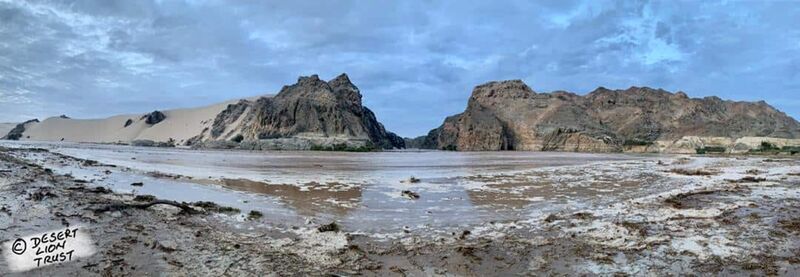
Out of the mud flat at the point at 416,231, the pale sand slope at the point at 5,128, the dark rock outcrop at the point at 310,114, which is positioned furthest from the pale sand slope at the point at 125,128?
the mud flat at the point at 416,231

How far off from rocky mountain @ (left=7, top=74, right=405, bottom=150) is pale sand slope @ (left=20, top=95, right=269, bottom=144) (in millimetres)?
286

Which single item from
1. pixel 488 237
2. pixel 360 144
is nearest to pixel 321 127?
pixel 360 144

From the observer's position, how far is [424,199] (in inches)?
420

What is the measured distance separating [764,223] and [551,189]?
19.5ft

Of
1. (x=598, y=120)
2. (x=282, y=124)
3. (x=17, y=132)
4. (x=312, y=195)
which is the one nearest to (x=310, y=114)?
(x=282, y=124)

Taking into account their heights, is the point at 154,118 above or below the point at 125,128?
above

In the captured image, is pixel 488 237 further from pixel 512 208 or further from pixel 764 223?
pixel 764 223

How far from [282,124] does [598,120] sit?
298 feet

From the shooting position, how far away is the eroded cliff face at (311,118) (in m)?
91.4

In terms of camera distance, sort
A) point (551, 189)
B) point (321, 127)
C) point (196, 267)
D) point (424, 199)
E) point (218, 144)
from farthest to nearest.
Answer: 1. point (321, 127)
2. point (218, 144)
3. point (551, 189)
4. point (424, 199)
5. point (196, 267)

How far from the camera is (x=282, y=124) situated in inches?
3728

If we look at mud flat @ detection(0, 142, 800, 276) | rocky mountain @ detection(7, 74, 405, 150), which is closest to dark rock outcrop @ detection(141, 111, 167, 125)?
rocky mountain @ detection(7, 74, 405, 150)

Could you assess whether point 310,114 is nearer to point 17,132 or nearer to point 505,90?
point 505,90

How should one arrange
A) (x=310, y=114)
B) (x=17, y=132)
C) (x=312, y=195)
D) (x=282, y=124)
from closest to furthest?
(x=312, y=195) → (x=282, y=124) → (x=310, y=114) → (x=17, y=132)
